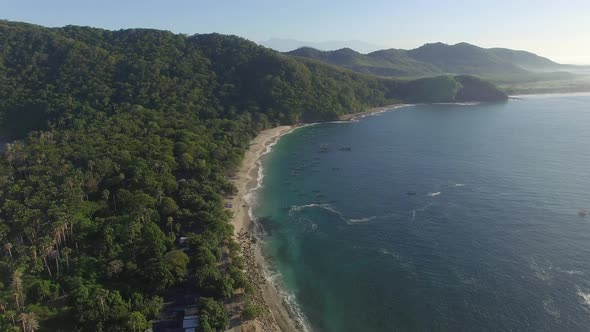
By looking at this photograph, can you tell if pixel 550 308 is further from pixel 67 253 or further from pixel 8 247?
pixel 8 247

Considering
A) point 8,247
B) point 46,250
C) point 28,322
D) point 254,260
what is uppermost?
point 8,247

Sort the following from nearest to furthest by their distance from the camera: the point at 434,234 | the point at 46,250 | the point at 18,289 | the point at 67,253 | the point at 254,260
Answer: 1. the point at 18,289
2. the point at 46,250
3. the point at 67,253
4. the point at 254,260
5. the point at 434,234

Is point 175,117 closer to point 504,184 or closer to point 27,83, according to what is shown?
point 27,83

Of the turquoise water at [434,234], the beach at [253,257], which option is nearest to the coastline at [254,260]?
the beach at [253,257]

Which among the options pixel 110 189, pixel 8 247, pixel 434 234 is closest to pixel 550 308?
pixel 434 234

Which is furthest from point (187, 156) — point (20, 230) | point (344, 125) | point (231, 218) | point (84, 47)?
point (84, 47)

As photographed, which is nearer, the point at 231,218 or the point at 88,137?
the point at 231,218

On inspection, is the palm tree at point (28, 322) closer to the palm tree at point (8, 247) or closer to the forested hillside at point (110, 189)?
the forested hillside at point (110, 189)

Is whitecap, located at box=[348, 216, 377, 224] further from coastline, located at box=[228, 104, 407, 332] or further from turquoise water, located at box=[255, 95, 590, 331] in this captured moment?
coastline, located at box=[228, 104, 407, 332]
